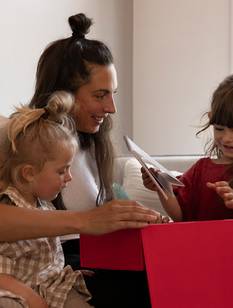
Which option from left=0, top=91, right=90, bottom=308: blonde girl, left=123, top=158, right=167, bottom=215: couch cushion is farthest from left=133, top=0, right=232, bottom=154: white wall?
left=0, top=91, right=90, bottom=308: blonde girl

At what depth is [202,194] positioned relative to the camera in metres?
1.54

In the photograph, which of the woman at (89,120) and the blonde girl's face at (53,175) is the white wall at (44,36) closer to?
the woman at (89,120)

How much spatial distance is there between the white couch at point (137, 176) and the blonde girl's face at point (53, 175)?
68 cm

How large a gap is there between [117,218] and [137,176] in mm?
1037

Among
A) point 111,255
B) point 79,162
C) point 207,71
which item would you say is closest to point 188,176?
point 79,162

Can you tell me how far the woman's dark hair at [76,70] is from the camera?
1.53m

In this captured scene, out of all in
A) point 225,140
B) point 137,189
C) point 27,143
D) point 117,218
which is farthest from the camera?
point 137,189

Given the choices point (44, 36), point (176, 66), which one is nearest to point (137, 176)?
point (44, 36)

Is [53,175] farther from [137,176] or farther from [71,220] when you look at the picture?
[137,176]

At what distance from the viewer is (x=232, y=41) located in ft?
9.38

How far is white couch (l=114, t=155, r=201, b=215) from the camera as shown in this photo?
2.07 metres

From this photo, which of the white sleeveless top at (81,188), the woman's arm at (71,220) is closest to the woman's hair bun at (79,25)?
the white sleeveless top at (81,188)

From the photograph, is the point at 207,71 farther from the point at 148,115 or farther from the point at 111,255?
the point at 111,255

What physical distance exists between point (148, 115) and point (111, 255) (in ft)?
6.15
